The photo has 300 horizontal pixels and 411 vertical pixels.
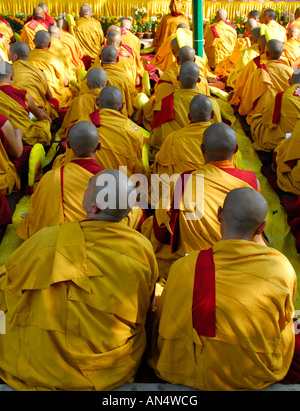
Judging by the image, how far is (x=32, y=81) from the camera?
5.82 metres

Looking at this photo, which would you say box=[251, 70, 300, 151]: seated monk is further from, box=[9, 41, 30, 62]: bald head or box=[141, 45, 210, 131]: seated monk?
box=[9, 41, 30, 62]: bald head

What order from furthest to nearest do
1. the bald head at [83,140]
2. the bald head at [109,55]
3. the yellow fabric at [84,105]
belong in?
1. the bald head at [109,55]
2. the yellow fabric at [84,105]
3. the bald head at [83,140]

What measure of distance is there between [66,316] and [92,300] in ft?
0.50

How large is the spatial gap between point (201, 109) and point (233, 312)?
2.31 metres

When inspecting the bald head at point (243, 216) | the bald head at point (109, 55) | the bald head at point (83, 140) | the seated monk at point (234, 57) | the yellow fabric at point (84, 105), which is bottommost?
the seated monk at point (234, 57)

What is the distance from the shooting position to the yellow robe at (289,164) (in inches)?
165

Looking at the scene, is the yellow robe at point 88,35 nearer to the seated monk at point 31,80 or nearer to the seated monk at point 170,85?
the seated monk at point 31,80

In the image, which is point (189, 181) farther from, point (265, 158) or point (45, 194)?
point (265, 158)

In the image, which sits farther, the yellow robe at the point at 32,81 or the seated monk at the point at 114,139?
the yellow robe at the point at 32,81

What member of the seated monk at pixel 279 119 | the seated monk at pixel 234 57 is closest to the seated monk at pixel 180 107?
the seated monk at pixel 279 119

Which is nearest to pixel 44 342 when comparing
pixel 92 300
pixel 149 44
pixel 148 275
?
pixel 92 300

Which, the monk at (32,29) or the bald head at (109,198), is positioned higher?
the bald head at (109,198)

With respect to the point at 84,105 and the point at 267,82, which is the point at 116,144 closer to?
the point at 84,105

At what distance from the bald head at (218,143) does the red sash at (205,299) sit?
1.31 m
